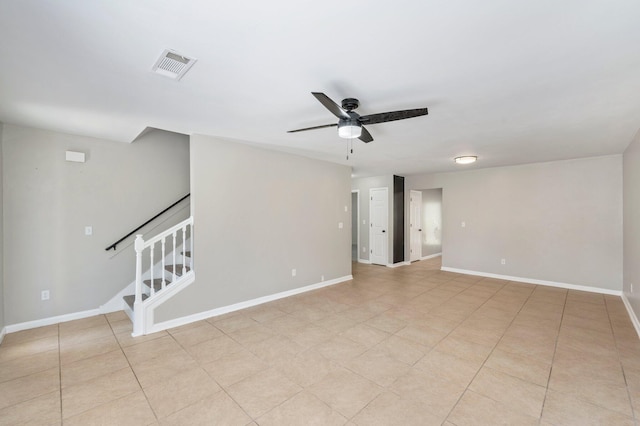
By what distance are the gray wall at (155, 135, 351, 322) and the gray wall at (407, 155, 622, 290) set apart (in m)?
3.15

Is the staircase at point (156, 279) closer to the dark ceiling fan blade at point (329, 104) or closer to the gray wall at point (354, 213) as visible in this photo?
the dark ceiling fan blade at point (329, 104)

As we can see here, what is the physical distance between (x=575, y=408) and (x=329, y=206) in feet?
14.1

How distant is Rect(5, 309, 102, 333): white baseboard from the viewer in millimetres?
3418

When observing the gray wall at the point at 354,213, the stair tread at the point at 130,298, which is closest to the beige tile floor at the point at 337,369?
the stair tread at the point at 130,298

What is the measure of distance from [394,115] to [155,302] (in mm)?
3486

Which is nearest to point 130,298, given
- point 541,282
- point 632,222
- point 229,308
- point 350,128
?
point 229,308

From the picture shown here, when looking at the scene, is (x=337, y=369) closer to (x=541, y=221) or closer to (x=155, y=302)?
(x=155, y=302)

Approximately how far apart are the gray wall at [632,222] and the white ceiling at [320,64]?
0.63 metres

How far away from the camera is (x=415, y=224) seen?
8.23 metres

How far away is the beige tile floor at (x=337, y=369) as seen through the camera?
6.64 feet

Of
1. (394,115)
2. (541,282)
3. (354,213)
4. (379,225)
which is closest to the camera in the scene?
(394,115)

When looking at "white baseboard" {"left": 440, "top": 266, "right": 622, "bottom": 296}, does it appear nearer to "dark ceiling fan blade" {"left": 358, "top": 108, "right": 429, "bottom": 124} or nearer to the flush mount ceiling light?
the flush mount ceiling light

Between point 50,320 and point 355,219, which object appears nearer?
point 50,320

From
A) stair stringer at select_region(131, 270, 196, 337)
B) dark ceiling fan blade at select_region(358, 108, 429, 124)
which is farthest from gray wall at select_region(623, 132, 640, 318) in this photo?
stair stringer at select_region(131, 270, 196, 337)
